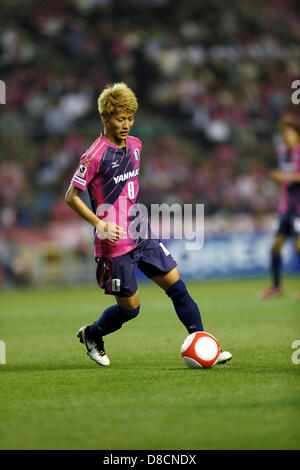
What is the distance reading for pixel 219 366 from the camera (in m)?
5.54

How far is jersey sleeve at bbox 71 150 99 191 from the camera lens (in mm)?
5402

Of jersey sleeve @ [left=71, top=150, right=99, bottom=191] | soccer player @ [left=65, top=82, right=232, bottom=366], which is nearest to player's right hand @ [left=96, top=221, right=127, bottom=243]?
soccer player @ [left=65, top=82, right=232, bottom=366]

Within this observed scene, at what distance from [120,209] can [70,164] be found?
13268 millimetres

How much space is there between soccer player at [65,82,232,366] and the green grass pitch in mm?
489

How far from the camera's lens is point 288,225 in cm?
1100

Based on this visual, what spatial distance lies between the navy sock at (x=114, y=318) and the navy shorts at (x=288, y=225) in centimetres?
557

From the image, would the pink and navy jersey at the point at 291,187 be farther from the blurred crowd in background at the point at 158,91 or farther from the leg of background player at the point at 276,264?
the blurred crowd in background at the point at 158,91

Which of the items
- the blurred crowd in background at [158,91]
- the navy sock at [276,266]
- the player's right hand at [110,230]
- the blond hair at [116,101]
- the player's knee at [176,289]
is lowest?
the player's knee at [176,289]

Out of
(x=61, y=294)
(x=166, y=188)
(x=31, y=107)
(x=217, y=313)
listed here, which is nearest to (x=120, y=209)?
(x=217, y=313)

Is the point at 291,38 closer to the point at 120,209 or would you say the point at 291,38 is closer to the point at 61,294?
the point at 61,294

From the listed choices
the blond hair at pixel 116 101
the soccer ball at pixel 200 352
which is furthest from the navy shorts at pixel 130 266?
the blond hair at pixel 116 101

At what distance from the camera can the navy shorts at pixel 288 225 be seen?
10.8 m

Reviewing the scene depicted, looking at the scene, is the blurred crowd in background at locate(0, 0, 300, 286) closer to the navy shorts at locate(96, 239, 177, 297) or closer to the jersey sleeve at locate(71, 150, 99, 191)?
the navy shorts at locate(96, 239, 177, 297)

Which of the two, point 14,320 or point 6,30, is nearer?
point 14,320
